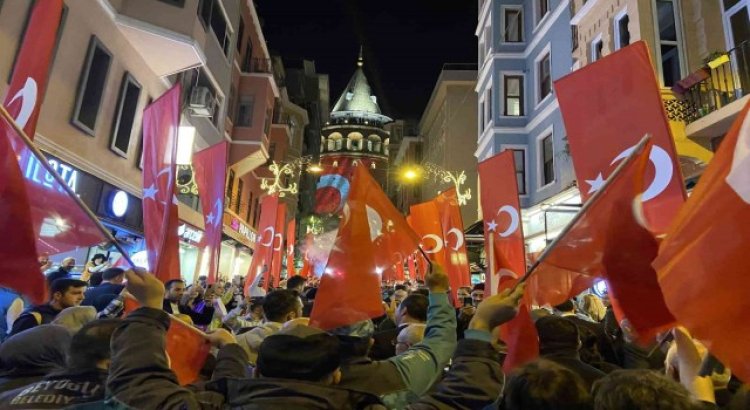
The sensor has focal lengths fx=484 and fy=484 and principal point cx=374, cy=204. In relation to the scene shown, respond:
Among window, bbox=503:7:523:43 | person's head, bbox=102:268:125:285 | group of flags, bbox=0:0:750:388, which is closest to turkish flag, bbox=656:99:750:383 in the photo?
group of flags, bbox=0:0:750:388

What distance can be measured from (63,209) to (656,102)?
4908mm

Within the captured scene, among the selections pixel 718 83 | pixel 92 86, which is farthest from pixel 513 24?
pixel 92 86

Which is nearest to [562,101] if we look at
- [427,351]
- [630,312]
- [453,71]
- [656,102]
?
[656,102]

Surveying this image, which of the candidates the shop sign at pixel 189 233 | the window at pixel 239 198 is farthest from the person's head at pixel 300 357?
the window at pixel 239 198

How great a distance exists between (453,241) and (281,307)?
609 centimetres

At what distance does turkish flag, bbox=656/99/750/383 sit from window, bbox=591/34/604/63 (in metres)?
13.4

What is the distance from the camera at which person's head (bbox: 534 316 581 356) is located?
129 inches

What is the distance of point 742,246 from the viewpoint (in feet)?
6.95

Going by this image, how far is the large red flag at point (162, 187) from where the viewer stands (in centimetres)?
489

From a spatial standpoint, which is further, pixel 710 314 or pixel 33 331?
pixel 33 331

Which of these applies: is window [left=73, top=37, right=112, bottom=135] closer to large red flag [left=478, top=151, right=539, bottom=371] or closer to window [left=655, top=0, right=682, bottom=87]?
large red flag [left=478, top=151, right=539, bottom=371]

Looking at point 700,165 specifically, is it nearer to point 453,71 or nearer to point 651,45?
point 651,45

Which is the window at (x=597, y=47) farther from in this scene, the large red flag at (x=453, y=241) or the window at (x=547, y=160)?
the large red flag at (x=453, y=241)

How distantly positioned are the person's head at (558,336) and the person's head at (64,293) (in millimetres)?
4465
